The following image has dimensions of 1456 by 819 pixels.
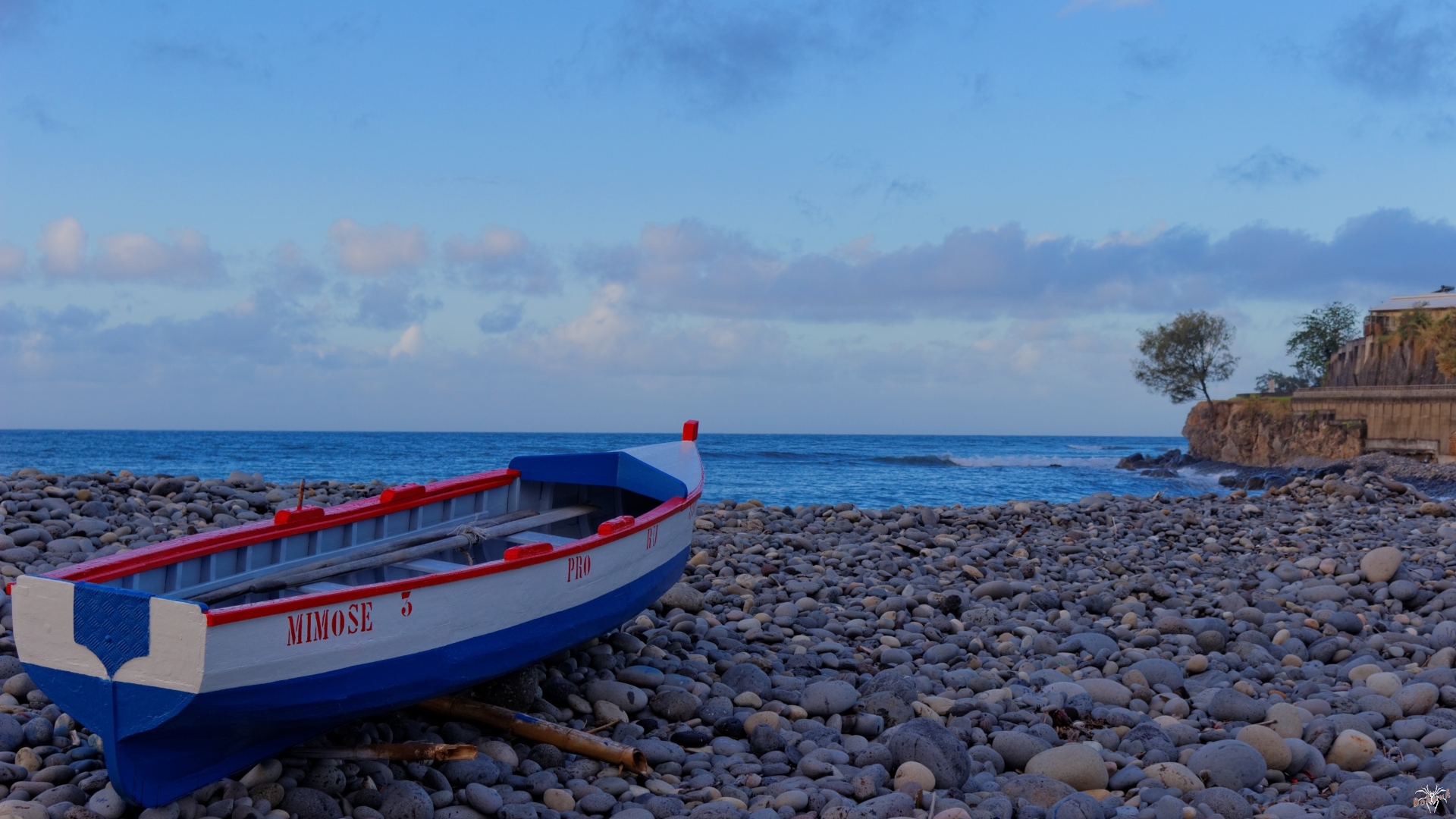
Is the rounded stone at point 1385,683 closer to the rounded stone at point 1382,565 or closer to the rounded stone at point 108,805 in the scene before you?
the rounded stone at point 1382,565

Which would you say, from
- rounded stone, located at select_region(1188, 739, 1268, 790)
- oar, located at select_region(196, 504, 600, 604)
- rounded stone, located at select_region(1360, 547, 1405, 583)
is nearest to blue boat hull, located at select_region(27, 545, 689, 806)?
oar, located at select_region(196, 504, 600, 604)

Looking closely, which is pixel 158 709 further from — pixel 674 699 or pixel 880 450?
pixel 880 450

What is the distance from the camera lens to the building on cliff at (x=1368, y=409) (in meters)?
41.6

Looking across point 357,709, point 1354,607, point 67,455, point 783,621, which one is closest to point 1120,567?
point 1354,607

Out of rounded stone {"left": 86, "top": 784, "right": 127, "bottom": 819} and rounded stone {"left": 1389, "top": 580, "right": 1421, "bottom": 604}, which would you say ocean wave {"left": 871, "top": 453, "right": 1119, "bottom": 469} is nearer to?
rounded stone {"left": 1389, "top": 580, "right": 1421, "bottom": 604}

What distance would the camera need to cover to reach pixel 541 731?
530 centimetres

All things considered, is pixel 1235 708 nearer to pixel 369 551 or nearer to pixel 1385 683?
pixel 1385 683

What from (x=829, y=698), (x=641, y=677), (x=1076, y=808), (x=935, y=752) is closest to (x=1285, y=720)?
(x=1076, y=808)

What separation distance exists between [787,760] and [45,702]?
167 inches

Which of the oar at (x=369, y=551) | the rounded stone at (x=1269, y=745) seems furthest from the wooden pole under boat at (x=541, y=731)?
the rounded stone at (x=1269, y=745)

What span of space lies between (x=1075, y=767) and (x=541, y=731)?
2.90m

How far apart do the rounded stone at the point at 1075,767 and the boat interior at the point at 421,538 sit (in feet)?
10.1

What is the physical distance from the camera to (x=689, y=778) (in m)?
5.20

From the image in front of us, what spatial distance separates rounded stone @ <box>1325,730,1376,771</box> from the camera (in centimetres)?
555
